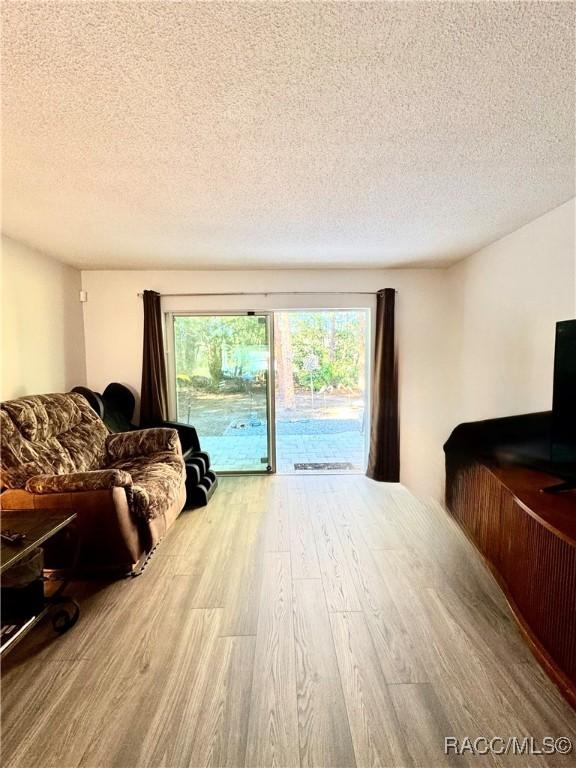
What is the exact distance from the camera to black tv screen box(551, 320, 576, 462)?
5.55 ft

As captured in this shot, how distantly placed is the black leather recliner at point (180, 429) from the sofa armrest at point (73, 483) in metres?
1.15

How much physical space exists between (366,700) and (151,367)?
3.25m

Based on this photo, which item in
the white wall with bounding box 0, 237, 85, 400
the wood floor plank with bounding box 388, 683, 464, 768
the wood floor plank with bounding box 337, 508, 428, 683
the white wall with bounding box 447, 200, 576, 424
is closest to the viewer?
the wood floor plank with bounding box 388, 683, 464, 768

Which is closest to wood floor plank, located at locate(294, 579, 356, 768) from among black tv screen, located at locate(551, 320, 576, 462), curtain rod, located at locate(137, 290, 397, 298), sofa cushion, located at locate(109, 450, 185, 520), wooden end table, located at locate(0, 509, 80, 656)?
sofa cushion, located at locate(109, 450, 185, 520)

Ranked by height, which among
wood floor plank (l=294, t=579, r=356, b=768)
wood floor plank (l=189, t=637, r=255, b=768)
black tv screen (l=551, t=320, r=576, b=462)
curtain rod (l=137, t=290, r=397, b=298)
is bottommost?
wood floor plank (l=189, t=637, r=255, b=768)

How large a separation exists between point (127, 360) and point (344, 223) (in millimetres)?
2740

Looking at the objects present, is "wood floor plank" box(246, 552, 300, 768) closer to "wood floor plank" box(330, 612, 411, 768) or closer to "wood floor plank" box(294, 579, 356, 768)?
"wood floor plank" box(294, 579, 356, 768)

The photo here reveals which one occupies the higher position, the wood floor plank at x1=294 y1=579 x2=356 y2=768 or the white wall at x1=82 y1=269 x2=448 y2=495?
the white wall at x1=82 y1=269 x2=448 y2=495

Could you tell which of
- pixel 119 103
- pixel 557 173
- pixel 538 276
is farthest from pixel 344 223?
pixel 119 103

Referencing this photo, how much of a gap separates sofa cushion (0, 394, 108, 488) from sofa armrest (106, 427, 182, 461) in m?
0.09

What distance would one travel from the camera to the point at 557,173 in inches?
68.4

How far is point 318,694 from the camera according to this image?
140cm

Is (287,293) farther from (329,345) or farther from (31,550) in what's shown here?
(31,550)

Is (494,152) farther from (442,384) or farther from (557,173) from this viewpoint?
(442,384)
